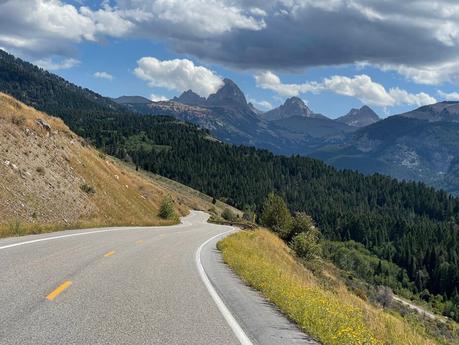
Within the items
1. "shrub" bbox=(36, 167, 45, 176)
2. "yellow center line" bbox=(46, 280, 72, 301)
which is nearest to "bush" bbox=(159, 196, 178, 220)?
"shrub" bbox=(36, 167, 45, 176)

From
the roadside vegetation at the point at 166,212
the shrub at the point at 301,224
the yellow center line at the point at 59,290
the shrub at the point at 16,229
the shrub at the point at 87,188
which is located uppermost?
the yellow center line at the point at 59,290

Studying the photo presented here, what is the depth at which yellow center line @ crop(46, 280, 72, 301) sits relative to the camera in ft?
30.7

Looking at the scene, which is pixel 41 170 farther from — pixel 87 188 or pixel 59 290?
pixel 59 290

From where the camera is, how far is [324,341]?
822 cm

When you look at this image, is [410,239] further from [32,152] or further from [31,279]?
[31,279]

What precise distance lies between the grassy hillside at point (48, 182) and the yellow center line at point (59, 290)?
10235mm

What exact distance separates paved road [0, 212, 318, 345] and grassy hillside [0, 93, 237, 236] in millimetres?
7898

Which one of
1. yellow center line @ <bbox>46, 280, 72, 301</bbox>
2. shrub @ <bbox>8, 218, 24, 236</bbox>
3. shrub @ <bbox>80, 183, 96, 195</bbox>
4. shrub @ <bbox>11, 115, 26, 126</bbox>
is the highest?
shrub @ <bbox>11, 115, 26, 126</bbox>

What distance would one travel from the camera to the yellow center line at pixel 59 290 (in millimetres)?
9362

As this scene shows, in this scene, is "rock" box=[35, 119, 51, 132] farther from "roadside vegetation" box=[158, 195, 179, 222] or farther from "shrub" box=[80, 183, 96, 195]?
"roadside vegetation" box=[158, 195, 179, 222]

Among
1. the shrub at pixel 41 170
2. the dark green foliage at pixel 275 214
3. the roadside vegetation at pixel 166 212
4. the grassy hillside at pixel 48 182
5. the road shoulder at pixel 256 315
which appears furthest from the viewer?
the dark green foliage at pixel 275 214

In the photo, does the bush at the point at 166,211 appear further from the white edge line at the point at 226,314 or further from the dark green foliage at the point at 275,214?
the white edge line at the point at 226,314

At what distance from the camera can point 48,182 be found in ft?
112

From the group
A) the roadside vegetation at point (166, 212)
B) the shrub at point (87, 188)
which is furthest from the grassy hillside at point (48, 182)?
the roadside vegetation at point (166, 212)
